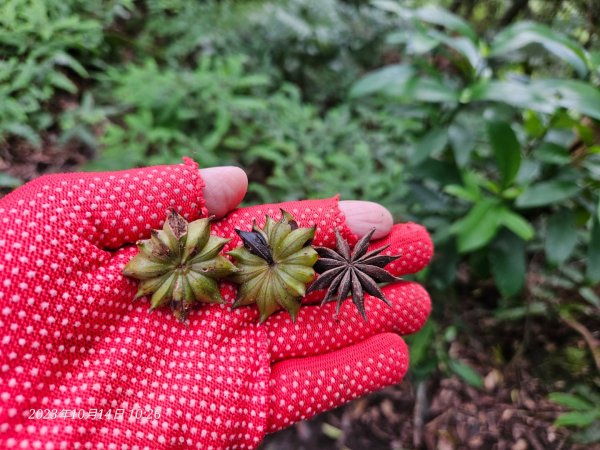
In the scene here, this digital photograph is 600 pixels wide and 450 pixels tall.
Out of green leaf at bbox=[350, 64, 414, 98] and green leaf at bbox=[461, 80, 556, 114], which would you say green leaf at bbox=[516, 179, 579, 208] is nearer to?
green leaf at bbox=[461, 80, 556, 114]

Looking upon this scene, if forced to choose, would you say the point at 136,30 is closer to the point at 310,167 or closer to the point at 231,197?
the point at 310,167

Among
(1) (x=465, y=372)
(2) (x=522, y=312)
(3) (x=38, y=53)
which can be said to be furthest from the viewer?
(2) (x=522, y=312)

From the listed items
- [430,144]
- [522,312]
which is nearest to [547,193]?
[430,144]

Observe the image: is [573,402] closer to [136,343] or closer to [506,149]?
[506,149]

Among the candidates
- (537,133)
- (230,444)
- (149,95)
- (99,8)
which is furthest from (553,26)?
(230,444)

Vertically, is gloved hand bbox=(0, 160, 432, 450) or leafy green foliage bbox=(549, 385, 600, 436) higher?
gloved hand bbox=(0, 160, 432, 450)

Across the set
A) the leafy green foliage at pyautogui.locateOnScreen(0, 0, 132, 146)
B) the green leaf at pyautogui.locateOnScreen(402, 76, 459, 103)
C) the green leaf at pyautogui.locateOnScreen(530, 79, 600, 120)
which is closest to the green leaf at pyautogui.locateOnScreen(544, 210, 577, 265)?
the green leaf at pyautogui.locateOnScreen(530, 79, 600, 120)
